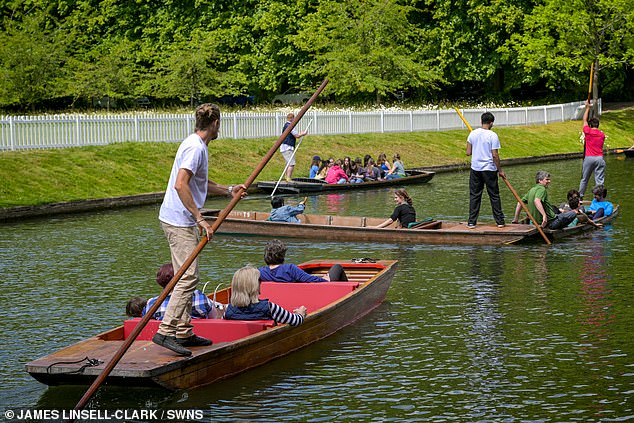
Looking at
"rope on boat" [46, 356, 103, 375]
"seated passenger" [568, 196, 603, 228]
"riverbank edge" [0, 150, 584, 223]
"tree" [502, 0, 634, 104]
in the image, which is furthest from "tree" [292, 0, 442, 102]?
"rope on boat" [46, 356, 103, 375]

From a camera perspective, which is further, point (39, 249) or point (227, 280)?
point (39, 249)

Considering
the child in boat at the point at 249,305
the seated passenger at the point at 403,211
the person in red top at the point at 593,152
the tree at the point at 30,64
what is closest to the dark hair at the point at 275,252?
the child in boat at the point at 249,305

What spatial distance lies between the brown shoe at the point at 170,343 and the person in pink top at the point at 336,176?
2072cm

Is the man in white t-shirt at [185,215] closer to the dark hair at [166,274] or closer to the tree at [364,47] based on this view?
the dark hair at [166,274]

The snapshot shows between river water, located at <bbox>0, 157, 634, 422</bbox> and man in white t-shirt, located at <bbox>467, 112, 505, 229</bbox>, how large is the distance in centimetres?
114

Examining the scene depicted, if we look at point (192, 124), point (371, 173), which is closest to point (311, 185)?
point (371, 173)

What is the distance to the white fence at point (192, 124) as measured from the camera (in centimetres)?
3084

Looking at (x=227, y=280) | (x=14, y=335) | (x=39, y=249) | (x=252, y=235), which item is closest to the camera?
(x=14, y=335)

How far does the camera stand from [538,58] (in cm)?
5109

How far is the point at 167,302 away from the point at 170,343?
103cm

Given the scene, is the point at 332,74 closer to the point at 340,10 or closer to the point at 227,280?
the point at 340,10

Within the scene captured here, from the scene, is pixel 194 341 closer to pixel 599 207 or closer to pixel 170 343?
pixel 170 343

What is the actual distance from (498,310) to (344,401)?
4390mm

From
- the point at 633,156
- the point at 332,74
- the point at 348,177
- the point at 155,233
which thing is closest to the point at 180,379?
the point at 155,233
